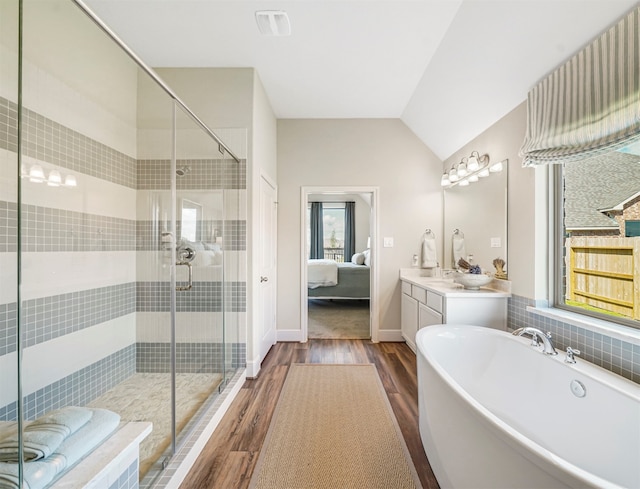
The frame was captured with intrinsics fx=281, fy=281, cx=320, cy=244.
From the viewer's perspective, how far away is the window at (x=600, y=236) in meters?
1.50

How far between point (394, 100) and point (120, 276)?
3.13 m

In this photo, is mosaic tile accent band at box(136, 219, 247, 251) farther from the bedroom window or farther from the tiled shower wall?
the bedroom window

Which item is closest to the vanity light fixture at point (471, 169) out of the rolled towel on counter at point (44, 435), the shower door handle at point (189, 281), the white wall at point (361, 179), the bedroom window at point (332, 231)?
the white wall at point (361, 179)

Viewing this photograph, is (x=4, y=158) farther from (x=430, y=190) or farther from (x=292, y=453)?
(x=430, y=190)

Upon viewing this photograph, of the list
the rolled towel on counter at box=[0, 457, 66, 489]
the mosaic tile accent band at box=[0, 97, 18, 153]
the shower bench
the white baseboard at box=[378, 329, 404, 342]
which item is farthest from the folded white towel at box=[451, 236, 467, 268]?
the mosaic tile accent band at box=[0, 97, 18, 153]

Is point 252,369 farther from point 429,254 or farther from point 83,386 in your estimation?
point 429,254

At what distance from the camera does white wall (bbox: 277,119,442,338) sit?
139 inches

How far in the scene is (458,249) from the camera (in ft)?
10.5

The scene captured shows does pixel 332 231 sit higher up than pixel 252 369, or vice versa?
pixel 332 231

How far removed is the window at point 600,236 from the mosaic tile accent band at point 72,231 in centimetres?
314

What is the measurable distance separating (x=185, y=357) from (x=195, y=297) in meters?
0.45

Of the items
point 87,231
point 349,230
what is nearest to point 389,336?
point 87,231

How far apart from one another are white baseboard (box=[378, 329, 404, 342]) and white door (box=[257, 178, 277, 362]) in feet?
4.37

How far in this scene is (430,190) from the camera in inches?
140
